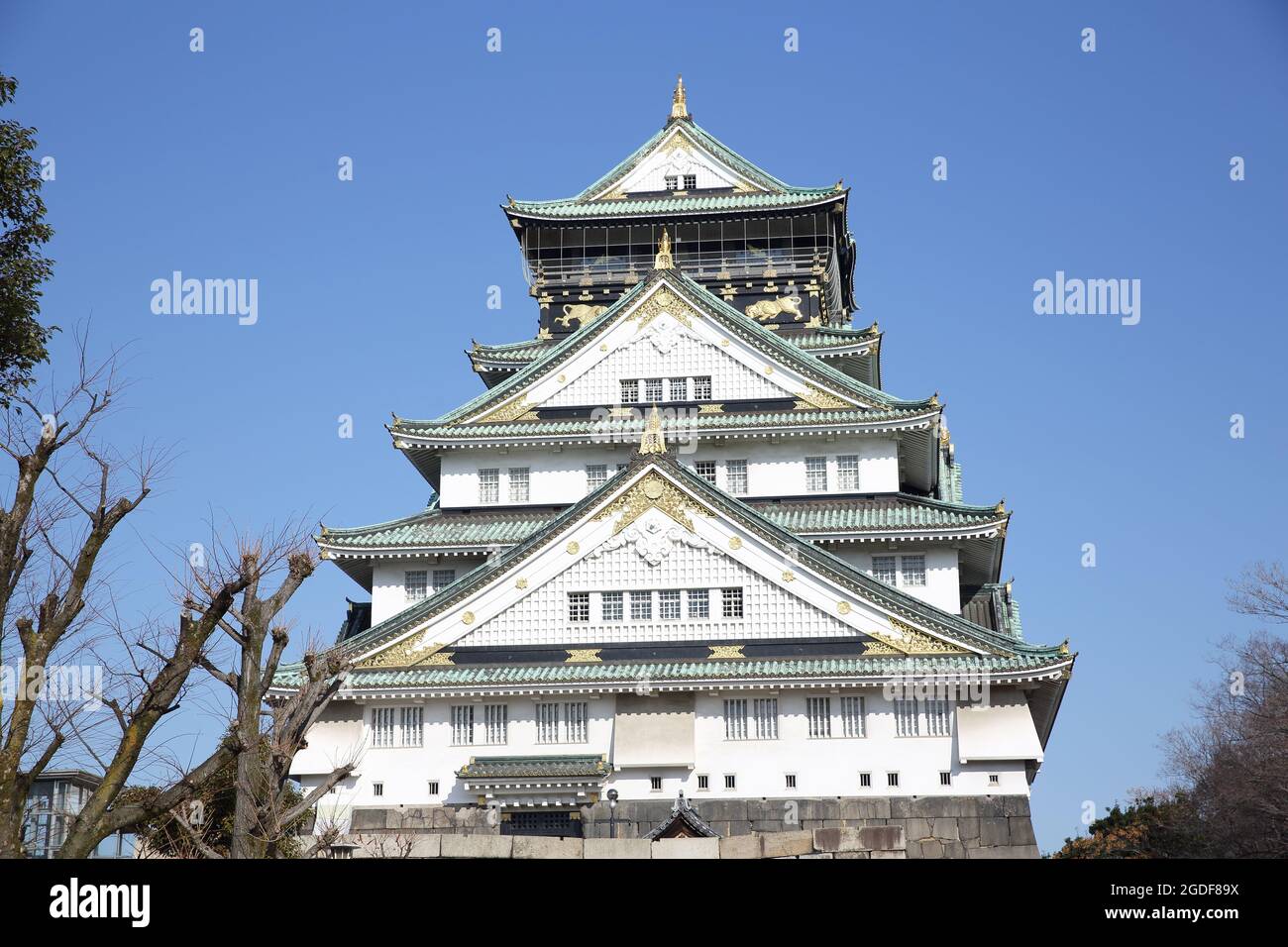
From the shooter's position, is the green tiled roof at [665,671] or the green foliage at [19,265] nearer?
the green foliage at [19,265]

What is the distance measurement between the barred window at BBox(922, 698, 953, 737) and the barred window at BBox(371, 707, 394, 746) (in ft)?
50.0

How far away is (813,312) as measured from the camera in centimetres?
5834

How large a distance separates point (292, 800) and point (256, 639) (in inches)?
679

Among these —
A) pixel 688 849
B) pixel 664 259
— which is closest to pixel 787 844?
pixel 688 849

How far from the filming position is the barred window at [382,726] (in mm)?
42688

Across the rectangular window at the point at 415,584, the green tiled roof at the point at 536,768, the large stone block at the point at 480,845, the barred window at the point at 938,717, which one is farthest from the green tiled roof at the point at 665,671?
the large stone block at the point at 480,845

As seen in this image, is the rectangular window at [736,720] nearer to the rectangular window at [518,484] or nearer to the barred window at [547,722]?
the barred window at [547,722]

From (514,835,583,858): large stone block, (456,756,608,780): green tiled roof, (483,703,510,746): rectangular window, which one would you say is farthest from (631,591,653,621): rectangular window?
(514,835,583,858): large stone block

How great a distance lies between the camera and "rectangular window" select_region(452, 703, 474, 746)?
4247 cm

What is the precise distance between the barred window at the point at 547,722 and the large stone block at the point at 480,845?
1707 centimetres

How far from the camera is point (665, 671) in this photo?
41.9 metres

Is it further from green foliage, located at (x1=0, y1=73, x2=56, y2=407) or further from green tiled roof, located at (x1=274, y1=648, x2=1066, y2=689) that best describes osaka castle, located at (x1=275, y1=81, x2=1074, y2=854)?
green foliage, located at (x1=0, y1=73, x2=56, y2=407)
